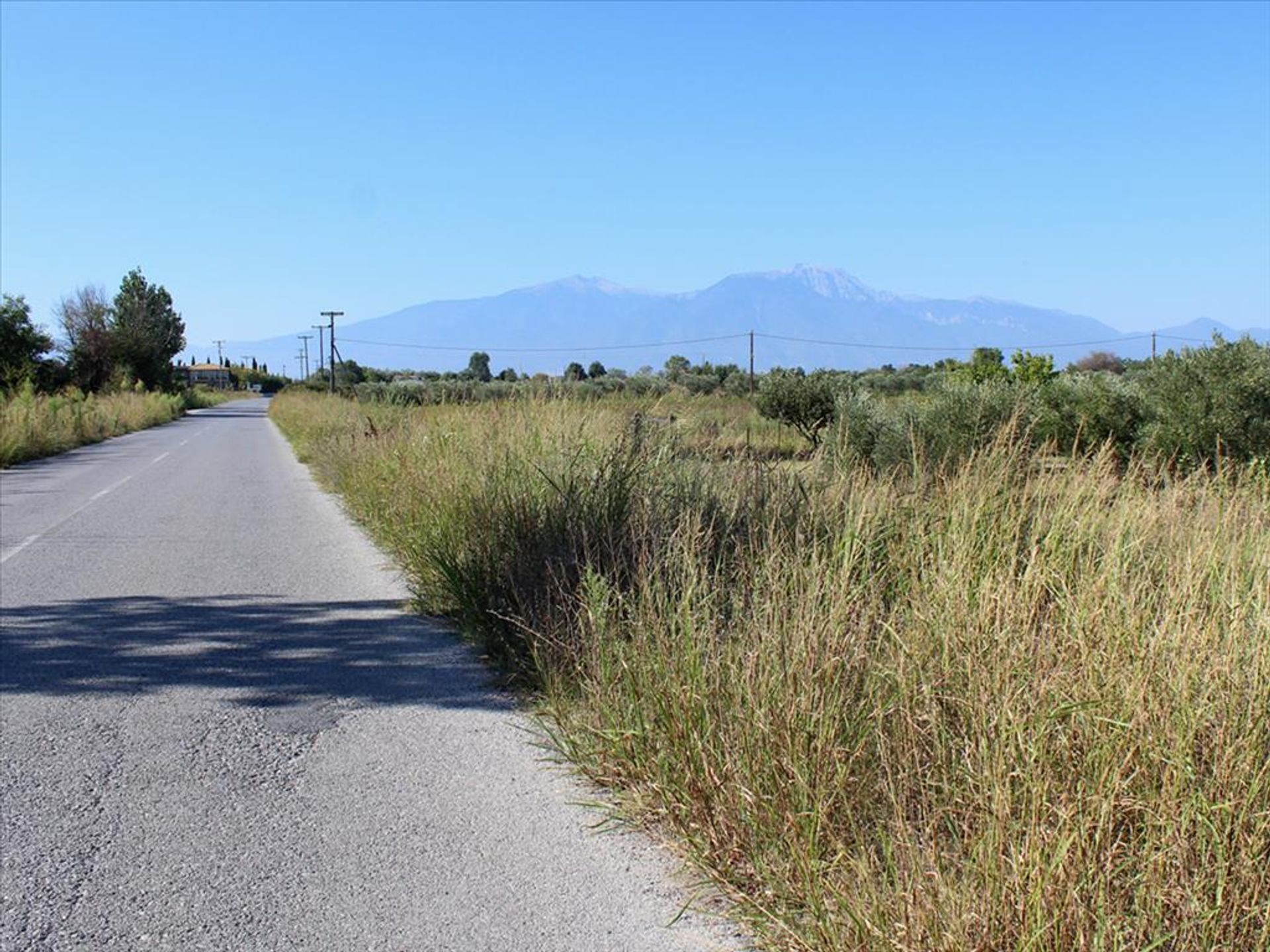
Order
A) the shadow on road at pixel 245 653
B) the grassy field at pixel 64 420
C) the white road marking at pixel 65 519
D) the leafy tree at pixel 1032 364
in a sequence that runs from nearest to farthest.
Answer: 1. the shadow on road at pixel 245 653
2. the white road marking at pixel 65 519
3. the grassy field at pixel 64 420
4. the leafy tree at pixel 1032 364

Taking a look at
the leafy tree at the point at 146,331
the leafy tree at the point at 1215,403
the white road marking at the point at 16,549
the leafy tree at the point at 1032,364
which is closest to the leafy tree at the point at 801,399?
the leafy tree at the point at 1032,364

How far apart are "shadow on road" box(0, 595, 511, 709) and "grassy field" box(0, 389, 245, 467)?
18.0 meters

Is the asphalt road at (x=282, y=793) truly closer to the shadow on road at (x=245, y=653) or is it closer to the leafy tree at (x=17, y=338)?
the shadow on road at (x=245, y=653)

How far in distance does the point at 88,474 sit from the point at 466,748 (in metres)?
19.4

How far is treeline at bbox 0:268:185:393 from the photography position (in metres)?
49.3

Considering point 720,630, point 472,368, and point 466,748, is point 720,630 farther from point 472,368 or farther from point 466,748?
point 472,368

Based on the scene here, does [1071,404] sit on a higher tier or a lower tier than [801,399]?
lower

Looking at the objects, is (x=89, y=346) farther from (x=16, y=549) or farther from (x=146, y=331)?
(x=16, y=549)

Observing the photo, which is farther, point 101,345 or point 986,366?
point 101,345

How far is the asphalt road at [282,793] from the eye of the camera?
3.63m

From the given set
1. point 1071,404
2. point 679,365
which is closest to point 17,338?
point 679,365

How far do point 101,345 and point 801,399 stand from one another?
59919mm

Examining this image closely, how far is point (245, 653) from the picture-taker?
727 cm

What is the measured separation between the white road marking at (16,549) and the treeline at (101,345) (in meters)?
26.9
